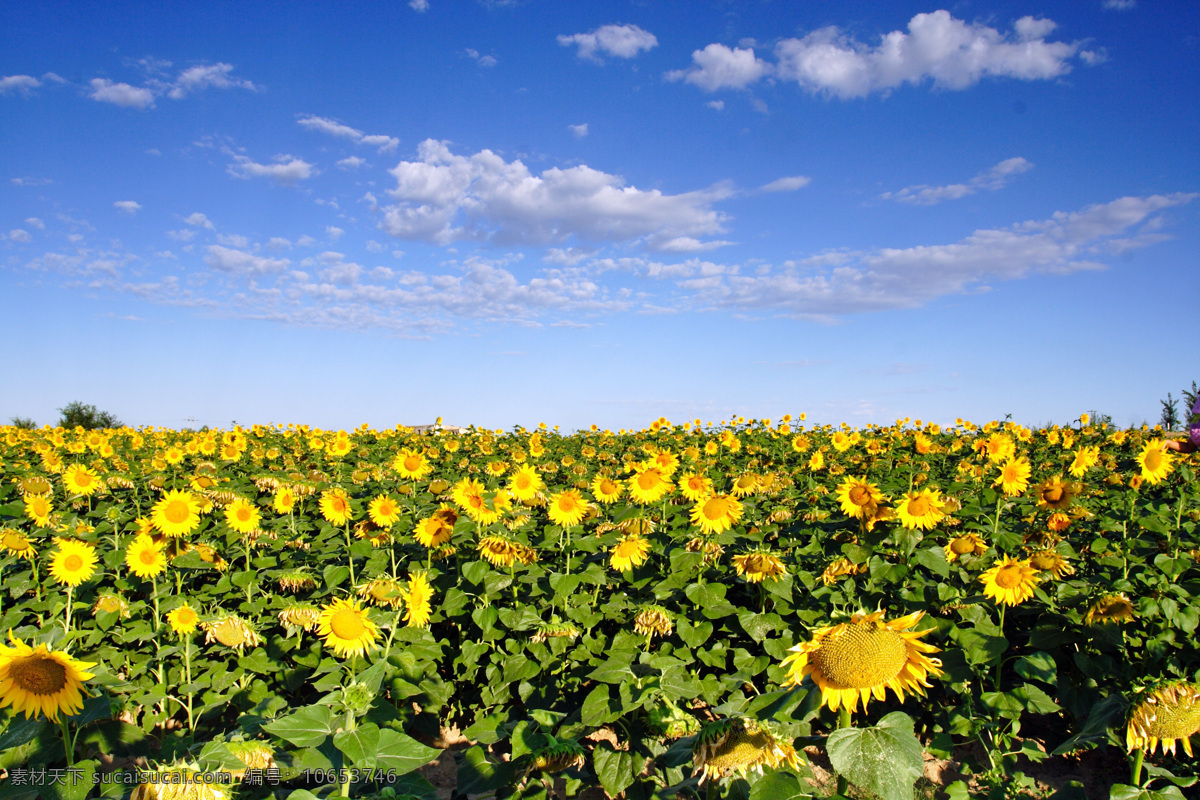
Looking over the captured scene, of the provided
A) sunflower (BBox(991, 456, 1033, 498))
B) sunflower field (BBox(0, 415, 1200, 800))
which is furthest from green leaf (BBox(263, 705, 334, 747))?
sunflower (BBox(991, 456, 1033, 498))

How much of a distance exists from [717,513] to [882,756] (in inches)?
108

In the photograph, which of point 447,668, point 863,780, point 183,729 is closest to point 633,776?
point 863,780

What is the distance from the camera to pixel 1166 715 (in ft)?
6.98

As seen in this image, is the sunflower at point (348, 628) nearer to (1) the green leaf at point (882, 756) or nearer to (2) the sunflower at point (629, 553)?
(2) the sunflower at point (629, 553)

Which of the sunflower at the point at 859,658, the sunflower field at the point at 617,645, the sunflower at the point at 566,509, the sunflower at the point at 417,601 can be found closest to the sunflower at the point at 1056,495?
the sunflower field at the point at 617,645

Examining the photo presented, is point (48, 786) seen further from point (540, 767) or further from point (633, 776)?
point (633, 776)

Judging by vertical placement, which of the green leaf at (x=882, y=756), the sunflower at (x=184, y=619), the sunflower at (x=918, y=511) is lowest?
the sunflower at (x=184, y=619)

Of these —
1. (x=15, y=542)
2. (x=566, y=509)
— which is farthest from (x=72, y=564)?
(x=566, y=509)

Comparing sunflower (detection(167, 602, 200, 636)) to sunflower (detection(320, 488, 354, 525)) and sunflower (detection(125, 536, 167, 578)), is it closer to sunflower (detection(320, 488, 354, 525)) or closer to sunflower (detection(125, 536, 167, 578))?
sunflower (detection(125, 536, 167, 578))

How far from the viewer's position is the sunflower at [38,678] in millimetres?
2607

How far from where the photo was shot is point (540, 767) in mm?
2271

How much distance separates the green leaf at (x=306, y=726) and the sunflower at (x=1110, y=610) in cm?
368

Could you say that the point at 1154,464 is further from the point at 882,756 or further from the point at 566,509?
the point at 882,756

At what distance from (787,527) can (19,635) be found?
5.11 m
